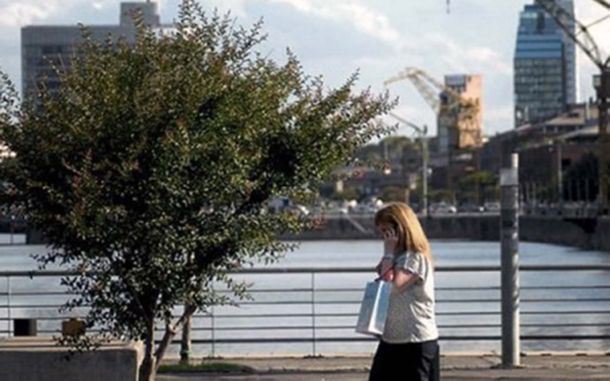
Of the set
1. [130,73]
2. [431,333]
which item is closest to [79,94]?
[130,73]

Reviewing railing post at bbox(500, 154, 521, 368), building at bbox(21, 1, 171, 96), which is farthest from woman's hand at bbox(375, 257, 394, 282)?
railing post at bbox(500, 154, 521, 368)

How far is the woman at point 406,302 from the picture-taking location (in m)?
11.5

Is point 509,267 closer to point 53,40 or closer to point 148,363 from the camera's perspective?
point 148,363

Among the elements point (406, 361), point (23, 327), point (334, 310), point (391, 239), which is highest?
point (391, 239)

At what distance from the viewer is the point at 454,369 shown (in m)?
19.3

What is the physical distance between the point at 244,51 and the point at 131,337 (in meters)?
2.69

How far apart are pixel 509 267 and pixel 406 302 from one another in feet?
25.6

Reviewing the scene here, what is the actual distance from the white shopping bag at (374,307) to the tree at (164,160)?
3.04m

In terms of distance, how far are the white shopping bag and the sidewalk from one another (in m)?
6.77

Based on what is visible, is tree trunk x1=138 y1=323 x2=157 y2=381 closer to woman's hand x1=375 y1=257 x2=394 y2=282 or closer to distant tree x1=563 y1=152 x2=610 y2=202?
woman's hand x1=375 y1=257 x2=394 y2=282

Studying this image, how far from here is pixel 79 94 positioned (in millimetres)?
14367

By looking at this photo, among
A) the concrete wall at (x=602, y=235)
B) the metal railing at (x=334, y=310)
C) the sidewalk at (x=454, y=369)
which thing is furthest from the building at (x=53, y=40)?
the concrete wall at (x=602, y=235)

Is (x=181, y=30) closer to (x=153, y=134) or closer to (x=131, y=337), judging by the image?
(x=153, y=134)

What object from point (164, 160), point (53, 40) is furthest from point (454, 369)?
point (53, 40)
